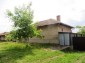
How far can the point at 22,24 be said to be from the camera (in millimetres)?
27188

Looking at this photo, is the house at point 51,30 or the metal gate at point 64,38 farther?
the house at point 51,30

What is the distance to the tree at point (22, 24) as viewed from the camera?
27188mm

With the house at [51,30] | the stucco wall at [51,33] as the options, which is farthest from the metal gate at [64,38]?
the stucco wall at [51,33]

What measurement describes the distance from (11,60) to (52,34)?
18.6m

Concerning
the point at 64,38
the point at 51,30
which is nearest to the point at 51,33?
the point at 51,30

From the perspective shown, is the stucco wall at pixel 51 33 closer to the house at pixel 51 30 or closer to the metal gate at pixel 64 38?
the house at pixel 51 30

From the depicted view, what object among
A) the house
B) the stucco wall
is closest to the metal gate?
the house

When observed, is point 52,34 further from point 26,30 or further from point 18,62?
point 18,62

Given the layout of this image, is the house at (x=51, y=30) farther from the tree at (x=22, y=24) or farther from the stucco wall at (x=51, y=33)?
the tree at (x=22, y=24)

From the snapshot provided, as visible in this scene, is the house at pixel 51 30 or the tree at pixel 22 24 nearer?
the tree at pixel 22 24

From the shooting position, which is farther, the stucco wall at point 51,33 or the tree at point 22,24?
the stucco wall at point 51,33

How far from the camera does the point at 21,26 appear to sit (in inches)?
1073

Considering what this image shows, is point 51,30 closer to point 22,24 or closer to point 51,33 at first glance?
point 51,33

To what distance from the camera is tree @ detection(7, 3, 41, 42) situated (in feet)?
89.2
